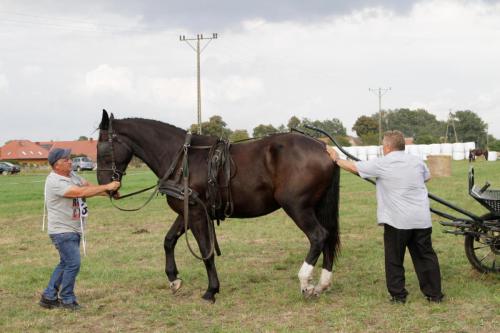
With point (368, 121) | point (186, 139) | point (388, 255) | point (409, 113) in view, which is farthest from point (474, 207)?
point (409, 113)

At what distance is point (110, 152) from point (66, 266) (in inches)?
57.1

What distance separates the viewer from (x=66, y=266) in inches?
249

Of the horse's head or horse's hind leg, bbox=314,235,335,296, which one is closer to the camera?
horse's hind leg, bbox=314,235,335,296

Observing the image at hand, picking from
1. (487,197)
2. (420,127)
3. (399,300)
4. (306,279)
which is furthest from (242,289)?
(420,127)

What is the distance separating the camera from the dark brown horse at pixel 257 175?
6.47 meters

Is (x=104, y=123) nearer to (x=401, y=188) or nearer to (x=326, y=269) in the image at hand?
(x=326, y=269)

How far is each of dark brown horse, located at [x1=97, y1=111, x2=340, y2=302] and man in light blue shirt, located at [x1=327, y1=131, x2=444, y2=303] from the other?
527 millimetres

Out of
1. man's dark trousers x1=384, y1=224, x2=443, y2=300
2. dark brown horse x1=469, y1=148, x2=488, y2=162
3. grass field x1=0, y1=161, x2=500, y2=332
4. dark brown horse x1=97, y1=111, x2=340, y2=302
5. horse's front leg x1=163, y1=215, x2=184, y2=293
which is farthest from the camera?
dark brown horse x1=469, y1=148, x2=488, y2=162

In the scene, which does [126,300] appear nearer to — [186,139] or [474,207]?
[186,139]

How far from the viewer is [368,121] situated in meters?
108

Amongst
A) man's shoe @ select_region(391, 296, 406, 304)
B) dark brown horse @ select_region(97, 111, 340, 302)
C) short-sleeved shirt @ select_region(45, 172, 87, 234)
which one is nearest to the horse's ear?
dark brown horse @ select_region(97, 111, 340, 302)

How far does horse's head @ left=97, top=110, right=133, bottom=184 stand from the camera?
6.76 meters

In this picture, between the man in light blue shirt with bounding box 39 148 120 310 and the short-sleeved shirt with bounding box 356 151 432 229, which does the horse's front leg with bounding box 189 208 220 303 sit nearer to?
the man in light blue shirt with bounding box 39 148 120 310

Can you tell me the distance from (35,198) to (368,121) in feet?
301
